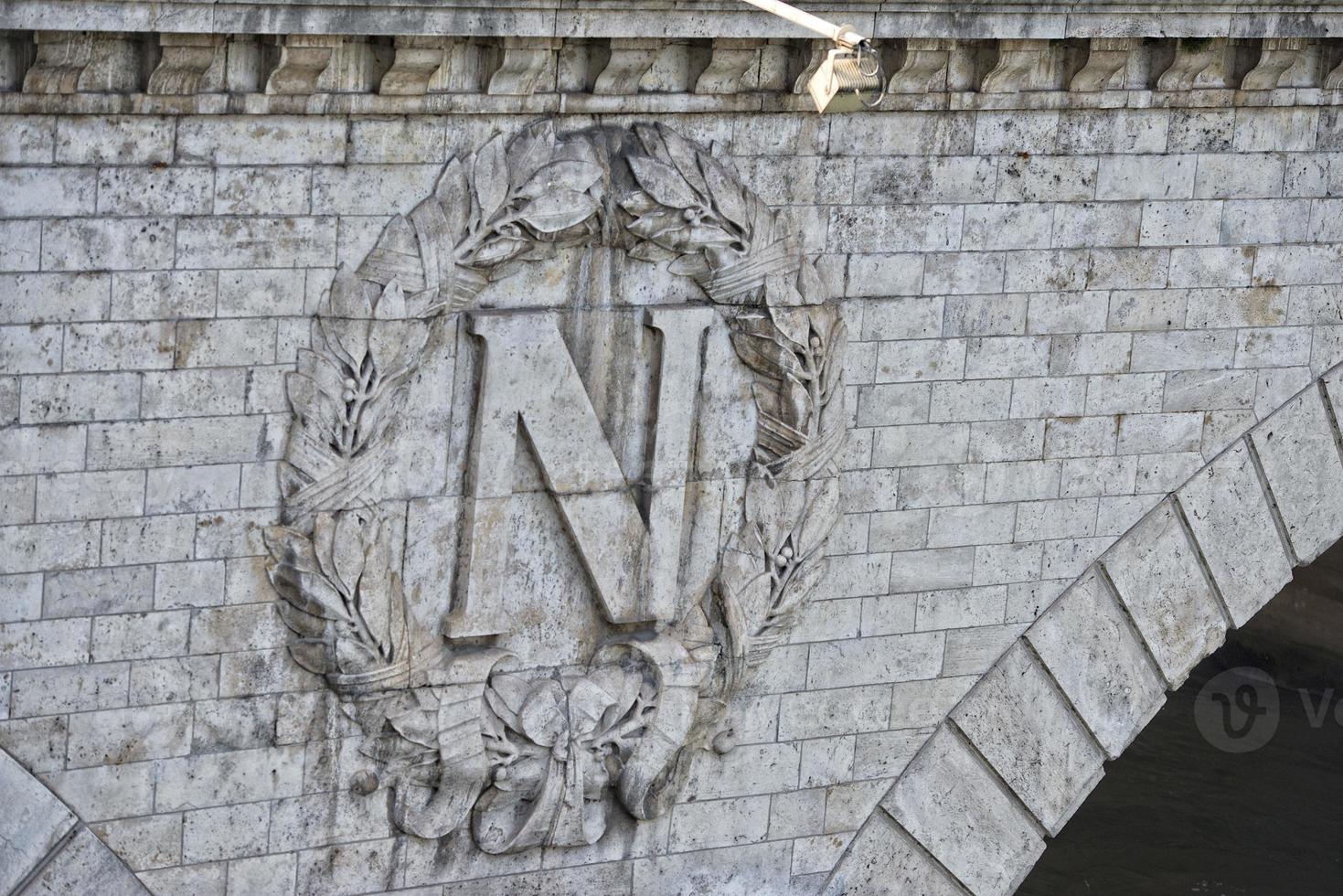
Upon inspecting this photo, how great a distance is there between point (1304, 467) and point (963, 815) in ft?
6.82

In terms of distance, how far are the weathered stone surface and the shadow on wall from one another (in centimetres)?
450

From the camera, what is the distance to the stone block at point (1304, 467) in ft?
27.9

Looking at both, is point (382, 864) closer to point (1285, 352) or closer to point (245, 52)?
point (245, 52)

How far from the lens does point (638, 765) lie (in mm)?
7094

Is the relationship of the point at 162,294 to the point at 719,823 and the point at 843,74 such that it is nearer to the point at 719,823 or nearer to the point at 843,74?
the point at 843,74

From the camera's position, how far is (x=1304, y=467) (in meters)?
8.62

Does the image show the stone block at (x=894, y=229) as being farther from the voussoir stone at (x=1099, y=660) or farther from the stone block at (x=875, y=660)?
the voussoir stone at (x=1099, y=660)

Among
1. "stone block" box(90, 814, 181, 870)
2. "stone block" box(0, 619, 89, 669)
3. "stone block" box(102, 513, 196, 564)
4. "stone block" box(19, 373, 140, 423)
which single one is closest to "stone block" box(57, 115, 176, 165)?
"stone block" box(19, 373, 140, 423)

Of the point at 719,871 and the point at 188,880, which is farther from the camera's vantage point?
the point at 719,871

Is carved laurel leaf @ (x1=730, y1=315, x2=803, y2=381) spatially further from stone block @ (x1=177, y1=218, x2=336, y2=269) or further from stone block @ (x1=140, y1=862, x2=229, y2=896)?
stone block @ (x1=140, y1=862, x2=229, y2=896)

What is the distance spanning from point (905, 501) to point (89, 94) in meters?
3.30

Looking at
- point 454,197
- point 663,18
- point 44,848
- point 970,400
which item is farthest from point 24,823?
point 970,400

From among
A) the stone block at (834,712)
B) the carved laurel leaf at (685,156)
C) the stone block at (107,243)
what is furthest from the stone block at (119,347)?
the stone block at (834,712)

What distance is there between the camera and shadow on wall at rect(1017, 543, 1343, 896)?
13086 mm
